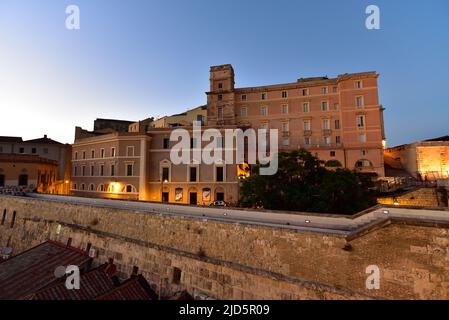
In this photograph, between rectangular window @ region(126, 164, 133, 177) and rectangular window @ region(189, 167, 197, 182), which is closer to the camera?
rectangular window @ region(189, 167, 197, 182)

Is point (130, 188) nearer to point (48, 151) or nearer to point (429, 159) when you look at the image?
point (48, 151)

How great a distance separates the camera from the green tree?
13703 millimetres

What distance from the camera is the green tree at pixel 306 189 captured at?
1370 centimetres

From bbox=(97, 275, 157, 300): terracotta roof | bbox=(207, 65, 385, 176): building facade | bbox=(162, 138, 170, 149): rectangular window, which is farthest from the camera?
bbox=(207, 65, 385, 176): building facade

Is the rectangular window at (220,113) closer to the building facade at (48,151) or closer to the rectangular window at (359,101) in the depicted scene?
the rectangular window at (359,101)

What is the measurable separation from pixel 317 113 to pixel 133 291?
29.0 metres

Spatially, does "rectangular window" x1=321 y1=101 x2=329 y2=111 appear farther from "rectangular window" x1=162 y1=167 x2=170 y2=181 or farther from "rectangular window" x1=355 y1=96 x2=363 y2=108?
"rectangular window" x1=162 y1=167 x2=170 y2=181

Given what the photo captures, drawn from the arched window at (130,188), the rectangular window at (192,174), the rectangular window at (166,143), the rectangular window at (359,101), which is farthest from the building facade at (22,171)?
the rectangular window at (359,101)

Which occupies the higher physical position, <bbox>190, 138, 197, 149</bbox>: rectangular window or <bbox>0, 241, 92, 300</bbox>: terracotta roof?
<bbox>190, 138, 197, 149</bbox>: rectangular window

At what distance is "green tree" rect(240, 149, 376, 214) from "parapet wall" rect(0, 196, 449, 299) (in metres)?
6.70

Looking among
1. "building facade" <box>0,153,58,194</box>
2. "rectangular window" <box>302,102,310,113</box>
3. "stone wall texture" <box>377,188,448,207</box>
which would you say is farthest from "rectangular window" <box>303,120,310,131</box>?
"building facade" <box>0,153,58,194</box>

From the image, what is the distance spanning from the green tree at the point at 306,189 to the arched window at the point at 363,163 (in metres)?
12.6
